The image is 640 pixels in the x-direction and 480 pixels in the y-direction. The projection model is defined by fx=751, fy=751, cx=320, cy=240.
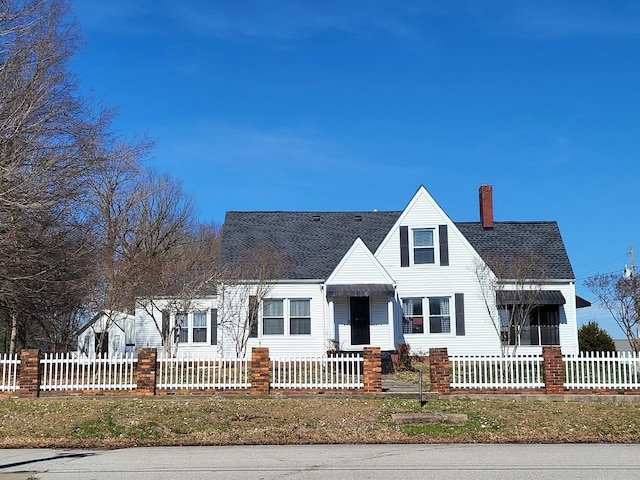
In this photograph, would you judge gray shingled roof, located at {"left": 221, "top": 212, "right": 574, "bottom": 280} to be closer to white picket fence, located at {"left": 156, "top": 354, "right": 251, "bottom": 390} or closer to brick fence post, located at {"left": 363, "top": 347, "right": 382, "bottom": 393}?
white picket fence, located at {"left": 156, "top": 354, "right": 251, "bottom": 390}

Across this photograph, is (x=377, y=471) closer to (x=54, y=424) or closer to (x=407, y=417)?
(x=407, y=417)

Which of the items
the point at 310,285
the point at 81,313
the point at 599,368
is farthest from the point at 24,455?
the point at 310,285

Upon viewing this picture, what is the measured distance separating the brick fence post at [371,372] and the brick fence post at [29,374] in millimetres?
7882

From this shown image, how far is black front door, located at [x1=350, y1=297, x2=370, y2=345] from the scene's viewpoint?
95.4 feet

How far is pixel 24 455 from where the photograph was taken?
12.4 metres

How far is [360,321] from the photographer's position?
29266mm

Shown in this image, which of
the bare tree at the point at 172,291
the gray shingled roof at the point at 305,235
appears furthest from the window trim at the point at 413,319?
the bare tree at the point at 172,291

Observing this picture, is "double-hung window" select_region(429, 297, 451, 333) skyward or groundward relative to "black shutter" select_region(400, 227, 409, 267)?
groundward

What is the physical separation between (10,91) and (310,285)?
547 inches

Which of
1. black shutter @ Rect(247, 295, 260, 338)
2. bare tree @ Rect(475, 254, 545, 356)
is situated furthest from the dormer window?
black shutter @ Rect(247, 295, 260, 338)

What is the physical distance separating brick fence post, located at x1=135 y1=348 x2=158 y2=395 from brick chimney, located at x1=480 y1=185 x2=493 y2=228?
1942 cm

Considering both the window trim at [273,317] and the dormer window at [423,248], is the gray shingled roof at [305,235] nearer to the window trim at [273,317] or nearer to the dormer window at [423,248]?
the window trim at [273,317]

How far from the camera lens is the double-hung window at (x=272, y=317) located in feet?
96.8

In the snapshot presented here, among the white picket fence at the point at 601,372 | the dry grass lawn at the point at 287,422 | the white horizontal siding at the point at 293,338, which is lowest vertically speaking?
the dry grass lawn at the point at 287,422
